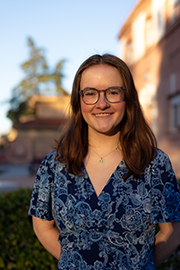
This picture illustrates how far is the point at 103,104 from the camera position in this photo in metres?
1.69

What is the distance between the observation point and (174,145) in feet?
36.9

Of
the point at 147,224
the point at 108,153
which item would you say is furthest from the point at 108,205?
the point at 108,153

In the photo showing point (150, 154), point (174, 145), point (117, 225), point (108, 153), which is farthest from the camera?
point (174, 145)

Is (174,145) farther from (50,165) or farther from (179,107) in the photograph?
(50,165)

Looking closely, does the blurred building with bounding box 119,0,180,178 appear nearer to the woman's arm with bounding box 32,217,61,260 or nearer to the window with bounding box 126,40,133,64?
the window with bounding box 126,40,133,64

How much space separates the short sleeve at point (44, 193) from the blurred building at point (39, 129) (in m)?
10.0

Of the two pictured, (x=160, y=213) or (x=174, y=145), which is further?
(x=174, y=145)

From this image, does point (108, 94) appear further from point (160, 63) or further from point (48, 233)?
point (160, 63)

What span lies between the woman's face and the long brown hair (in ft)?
0.13

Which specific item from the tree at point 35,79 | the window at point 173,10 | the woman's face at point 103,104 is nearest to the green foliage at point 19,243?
the woman's face at point 103,104

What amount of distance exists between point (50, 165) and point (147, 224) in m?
0.66

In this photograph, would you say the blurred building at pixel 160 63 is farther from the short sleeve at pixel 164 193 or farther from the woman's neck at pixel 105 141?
the short sleeve at pixel 164 193

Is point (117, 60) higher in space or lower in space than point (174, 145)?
higher

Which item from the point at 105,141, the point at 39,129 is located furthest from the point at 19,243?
the point at 39,129
